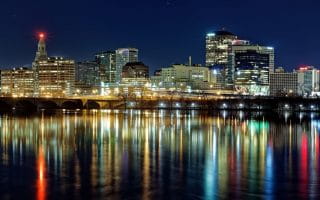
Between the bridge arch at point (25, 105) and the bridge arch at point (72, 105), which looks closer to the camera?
the bridge arch at point (25, 105)

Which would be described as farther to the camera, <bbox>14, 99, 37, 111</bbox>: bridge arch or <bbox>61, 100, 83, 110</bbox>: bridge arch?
<bbox>61, 100, 83, 110</bbox>: bridge arch

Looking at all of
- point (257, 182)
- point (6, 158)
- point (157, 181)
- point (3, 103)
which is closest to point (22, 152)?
point (6, 158)

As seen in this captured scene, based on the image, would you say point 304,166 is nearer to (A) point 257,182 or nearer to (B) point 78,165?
(A) point 257,182

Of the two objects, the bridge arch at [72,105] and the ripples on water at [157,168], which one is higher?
the bridge arch at [72,105]

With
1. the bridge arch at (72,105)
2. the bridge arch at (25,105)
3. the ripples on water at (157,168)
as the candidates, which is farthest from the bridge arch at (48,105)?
the ripples on water at (157,168)

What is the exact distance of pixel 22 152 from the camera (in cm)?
4356

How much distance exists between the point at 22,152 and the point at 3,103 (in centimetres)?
12067

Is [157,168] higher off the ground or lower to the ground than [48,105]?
lower

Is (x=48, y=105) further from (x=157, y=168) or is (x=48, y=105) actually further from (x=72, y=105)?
(x=157, y=168)

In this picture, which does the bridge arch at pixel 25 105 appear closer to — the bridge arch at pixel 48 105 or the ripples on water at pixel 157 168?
the bridge arch at pixel 48 105

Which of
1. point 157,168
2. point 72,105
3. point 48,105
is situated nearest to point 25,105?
point 48,105

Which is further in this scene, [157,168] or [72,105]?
[72,105]

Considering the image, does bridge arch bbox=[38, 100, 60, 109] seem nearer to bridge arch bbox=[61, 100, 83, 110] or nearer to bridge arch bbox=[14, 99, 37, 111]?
bridge arch bbox=[14, 99, 37, 111]

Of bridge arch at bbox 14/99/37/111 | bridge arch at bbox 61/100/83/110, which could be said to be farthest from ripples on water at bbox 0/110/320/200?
bridge arch at bbox 61/100/83/110
